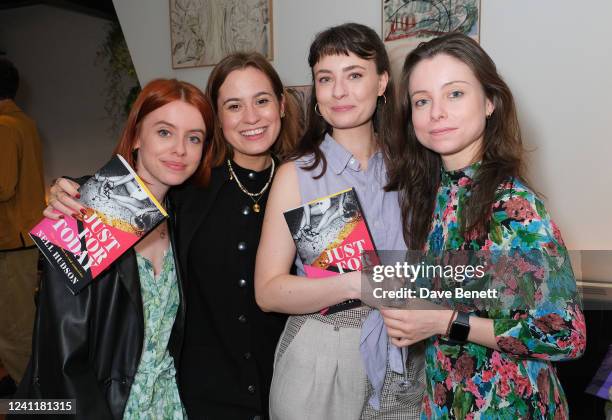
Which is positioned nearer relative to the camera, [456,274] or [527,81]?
[456,274]

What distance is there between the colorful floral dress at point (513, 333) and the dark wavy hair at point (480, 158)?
0.03 m

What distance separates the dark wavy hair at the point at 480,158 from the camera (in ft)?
4.08

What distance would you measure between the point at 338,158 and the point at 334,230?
0.30 meters

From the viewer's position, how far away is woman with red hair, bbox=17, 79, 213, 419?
4.65 ft

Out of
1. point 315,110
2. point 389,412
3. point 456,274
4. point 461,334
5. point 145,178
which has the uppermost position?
point 315,110

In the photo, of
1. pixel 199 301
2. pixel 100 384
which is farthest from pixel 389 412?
pixel 100 384

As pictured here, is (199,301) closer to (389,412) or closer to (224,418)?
(224,418)

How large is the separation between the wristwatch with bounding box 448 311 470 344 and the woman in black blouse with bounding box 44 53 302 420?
0.74 m

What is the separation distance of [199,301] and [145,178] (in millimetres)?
450

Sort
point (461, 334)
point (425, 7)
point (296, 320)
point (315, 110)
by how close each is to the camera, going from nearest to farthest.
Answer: point (461, 334)
point (296, 320)
point (315, 110)
point (425, 7)

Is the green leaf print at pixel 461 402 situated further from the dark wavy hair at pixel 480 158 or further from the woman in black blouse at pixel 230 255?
the woman in black blouse at pixel 230 255

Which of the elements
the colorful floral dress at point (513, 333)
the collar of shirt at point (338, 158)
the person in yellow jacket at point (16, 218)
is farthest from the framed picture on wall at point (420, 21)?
the person in yellow jacket at point (16, 218)

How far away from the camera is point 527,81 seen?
2221mm

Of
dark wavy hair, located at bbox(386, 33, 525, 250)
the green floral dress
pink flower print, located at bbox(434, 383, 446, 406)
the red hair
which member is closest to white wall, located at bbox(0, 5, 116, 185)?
the red hair
